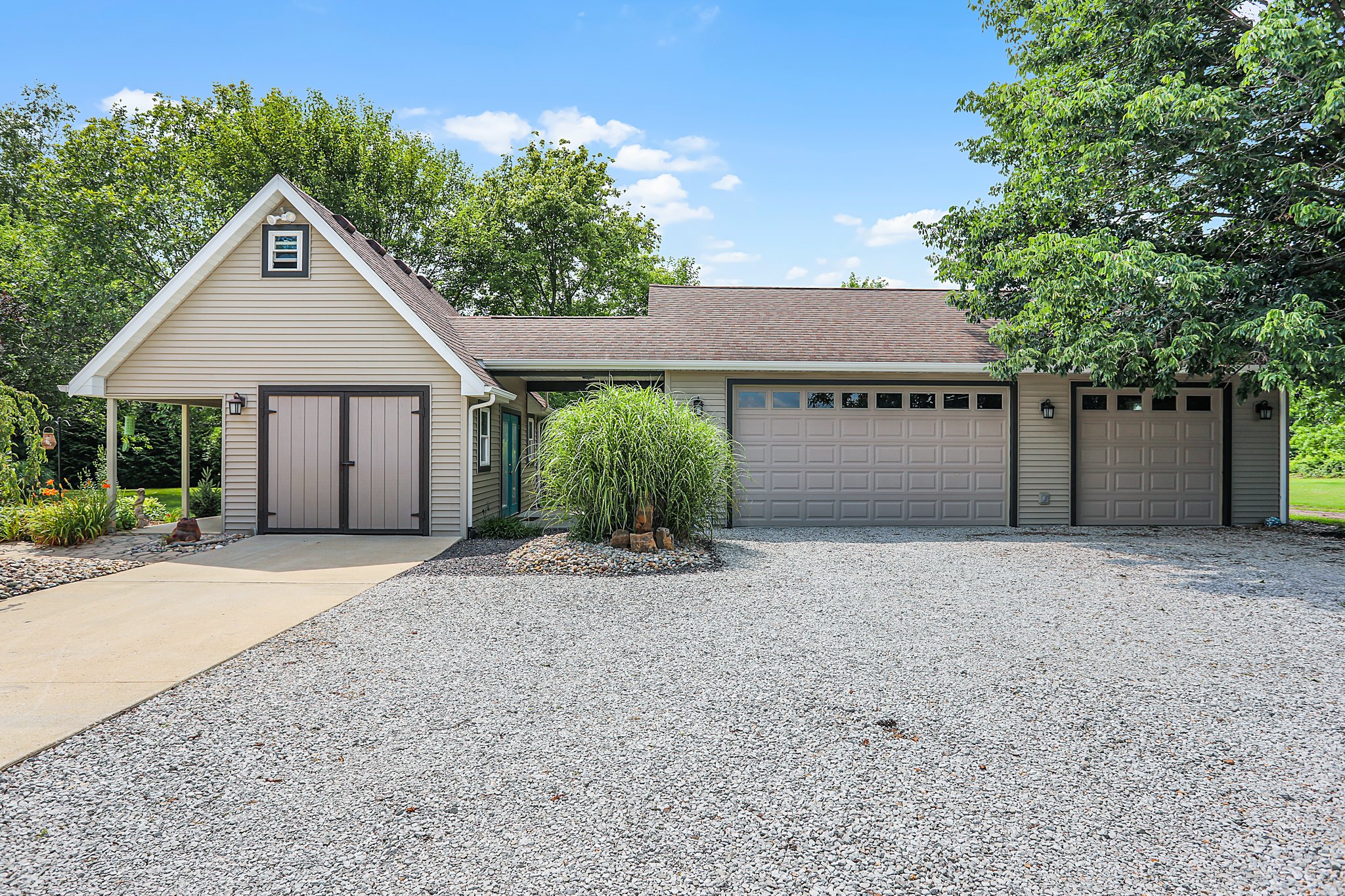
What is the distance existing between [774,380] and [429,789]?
9.52 metres

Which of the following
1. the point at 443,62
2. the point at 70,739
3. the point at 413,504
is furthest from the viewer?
the point at 443,62

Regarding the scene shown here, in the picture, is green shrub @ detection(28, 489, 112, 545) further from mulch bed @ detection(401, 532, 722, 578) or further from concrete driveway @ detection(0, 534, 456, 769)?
mulch bed @ detection(401, 532, 722, 578)

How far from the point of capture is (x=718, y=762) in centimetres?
294

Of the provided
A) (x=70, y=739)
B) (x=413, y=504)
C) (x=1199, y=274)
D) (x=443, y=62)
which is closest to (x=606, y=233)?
(x=443, y=62)

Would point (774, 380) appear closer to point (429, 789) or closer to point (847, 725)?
point (847, 725)

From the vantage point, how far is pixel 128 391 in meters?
9.95

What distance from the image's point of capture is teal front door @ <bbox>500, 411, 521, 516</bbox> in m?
12.7

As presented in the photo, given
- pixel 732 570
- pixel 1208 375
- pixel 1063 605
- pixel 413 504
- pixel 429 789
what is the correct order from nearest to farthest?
pixel 429 789 < pixel 1063 605 < pixel 732 570 < pixel 413 504 < pixel 1208 375

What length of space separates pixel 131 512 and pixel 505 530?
546 cm

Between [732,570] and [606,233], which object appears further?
[606,233]

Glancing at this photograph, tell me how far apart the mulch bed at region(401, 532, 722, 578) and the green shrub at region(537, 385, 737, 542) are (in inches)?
15.6

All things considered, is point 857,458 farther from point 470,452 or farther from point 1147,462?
point 470,452

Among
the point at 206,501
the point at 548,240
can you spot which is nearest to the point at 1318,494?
the point at 548,240

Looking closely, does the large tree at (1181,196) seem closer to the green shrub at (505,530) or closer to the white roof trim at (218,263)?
the green shrub at (505,530)
